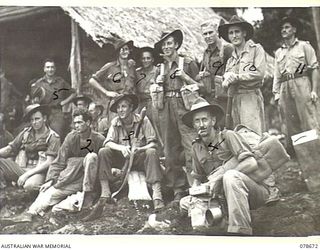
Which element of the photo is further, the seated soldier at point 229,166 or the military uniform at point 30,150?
the military uniform at point 30,150

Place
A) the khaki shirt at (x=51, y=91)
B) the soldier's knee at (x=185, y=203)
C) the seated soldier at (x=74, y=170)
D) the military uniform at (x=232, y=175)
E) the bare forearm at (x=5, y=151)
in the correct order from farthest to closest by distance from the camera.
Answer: the khaki shirt at (x=51, y=91) < the bare forearm at (x=5, y=151) < the seated soldier at (x=74, y=170) < the soldier's knee at (x=185, y=203) < the military uniform at (x=232, y=175)

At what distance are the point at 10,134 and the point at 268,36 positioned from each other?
303 cm

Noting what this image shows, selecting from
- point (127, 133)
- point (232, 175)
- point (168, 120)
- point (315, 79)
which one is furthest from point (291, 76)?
point (127, 133)

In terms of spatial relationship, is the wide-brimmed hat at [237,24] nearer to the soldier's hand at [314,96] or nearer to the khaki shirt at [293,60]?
the khaki shirt at [293,60]

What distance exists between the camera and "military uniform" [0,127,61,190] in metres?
6.03

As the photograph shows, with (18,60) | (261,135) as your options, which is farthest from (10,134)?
(261,135)

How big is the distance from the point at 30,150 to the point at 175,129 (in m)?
1.59

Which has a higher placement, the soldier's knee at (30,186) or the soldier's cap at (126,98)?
the soldier's cap at (126,98)

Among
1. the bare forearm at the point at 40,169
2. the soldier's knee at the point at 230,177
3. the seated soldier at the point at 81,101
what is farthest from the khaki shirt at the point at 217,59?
the bare forearm at the point at 40,169

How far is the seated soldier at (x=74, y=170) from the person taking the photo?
234 inches

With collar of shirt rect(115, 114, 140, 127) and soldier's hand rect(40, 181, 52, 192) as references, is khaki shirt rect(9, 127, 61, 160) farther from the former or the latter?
collar of shirt rect(115, 114, 140, 127)

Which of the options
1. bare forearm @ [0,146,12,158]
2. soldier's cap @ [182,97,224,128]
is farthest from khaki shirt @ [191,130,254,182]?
bare forearm @ [0,146,12,158]

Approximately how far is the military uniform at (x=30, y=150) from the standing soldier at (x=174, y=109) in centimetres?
120

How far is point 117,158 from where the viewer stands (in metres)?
6.01
